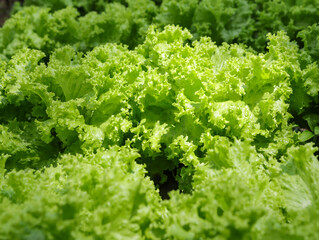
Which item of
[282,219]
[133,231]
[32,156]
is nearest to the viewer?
[133,231]

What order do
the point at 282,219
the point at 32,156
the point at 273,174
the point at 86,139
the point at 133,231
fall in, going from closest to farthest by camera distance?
the point at 133,231
the point at 282,219
the point at 273,174
the point at 86,139
the point at 32,156

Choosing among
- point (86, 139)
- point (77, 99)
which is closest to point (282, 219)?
point (86, 139)

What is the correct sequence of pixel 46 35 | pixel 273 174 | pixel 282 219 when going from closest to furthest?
1. pixel 282 219
2. pixel 273 174
3. pixel 46 35

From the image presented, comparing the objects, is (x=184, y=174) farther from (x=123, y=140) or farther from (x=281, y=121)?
(x=281, y=121)

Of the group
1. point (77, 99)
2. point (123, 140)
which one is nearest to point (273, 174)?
point (123, 140)

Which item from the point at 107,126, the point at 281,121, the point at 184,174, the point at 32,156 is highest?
the point at 281,121

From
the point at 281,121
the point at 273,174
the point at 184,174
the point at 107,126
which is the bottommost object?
the point at 184,174

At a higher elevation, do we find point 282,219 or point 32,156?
point 282,219

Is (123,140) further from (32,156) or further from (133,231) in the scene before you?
(133,231)

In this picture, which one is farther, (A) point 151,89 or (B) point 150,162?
(B) point 150,162
